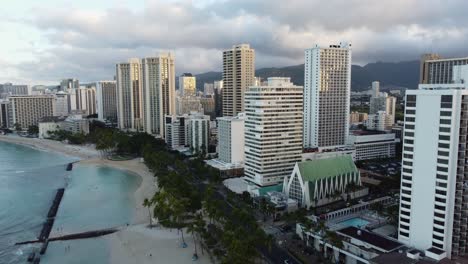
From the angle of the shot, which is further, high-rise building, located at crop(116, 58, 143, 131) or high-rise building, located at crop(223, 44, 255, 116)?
→ high-rise building, located at crop(116, 58, 143, 131)

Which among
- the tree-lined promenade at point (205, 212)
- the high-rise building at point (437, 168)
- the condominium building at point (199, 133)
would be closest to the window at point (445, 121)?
the high-rise building at point (437, 168)

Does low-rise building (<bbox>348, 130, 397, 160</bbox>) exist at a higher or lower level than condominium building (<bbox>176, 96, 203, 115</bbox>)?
lower

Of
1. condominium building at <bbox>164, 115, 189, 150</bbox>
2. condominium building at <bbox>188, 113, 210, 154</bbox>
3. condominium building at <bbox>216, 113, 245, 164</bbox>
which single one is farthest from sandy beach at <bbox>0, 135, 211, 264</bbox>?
condominium building at <bbox>164, 115, 189, 150</bbox>

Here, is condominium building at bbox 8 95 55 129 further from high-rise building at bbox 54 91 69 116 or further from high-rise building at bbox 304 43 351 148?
high-rise building at bbox 304 43 351 148

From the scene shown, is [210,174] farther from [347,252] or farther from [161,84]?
[161,84]

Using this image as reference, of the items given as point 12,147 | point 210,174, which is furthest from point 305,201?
point 12,147

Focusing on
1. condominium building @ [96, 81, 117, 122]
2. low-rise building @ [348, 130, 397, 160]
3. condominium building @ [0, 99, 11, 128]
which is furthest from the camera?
condominium building @ [96, 81, 117, 122]

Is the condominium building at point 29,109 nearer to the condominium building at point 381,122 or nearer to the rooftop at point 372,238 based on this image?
the condominium building at point 381,122
